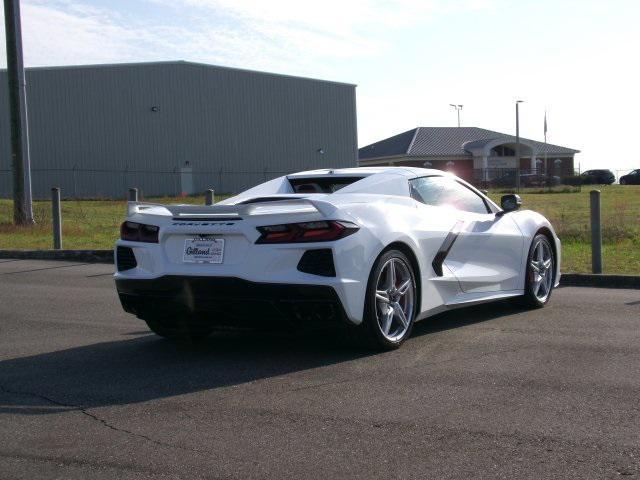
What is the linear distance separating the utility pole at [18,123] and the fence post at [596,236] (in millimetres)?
12904

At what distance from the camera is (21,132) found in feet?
66.2

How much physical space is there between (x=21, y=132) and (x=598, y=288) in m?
14.0

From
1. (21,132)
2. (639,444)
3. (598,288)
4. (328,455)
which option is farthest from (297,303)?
(21,132)

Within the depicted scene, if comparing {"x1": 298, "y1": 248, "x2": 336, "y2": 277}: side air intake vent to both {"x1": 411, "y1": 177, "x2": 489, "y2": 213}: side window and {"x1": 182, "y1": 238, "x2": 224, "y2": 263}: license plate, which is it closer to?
{"x1": 182, "y1": 238, "x2": 224, "y2": 263}: license plate

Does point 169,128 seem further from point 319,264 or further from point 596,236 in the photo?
point 319,264

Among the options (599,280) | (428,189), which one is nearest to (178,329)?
(428,189)

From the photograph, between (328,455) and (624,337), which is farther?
(624,337)

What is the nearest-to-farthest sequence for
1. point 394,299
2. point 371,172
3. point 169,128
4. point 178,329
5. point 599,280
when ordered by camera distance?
1. point 394,299
2. point 178,329
3. point 371,172
4. point 599,280
5. point 169,128

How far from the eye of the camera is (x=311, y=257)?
6004 mm

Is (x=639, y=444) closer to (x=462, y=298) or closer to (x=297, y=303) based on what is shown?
(x=297, y=303)

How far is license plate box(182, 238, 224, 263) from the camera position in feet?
20.2

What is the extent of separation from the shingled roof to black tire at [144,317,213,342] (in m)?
64.9

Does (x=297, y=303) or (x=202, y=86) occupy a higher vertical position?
(x=202, y=86)

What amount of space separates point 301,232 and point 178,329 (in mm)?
1428
